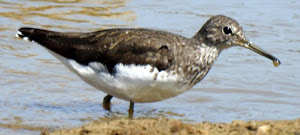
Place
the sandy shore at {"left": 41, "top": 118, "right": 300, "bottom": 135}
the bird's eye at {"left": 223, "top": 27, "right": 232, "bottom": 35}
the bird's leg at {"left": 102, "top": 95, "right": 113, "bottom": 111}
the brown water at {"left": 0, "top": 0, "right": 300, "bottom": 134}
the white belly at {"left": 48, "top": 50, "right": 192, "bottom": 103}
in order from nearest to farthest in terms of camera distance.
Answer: the sandy shore at {"left": 41, "top": 118, "right": 300, "bottom": 135}
the white belly at {"left": 48, "top": 50, "right": 192, "bottom": 103}
the bird's eye at {"left": 223, "top": 27, "right": 232, "bottom": 35}
the brown water at {"left": 0, "top": 0, "right": 300, "bottom": 134}
the bird's leg at {"left": 102, "top": 95, "right": 113, "bottom": 111}

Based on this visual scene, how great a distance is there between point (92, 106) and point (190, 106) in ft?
4.27

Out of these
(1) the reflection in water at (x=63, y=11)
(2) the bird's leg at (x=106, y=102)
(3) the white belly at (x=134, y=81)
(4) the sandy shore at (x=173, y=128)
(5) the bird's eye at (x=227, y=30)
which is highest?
(1) the reflection in water at (x=63, y=11)

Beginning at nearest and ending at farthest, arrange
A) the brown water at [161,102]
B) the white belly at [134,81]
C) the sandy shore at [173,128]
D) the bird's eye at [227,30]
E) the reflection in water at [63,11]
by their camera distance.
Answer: the sandy shore at [173,128]
the white belly at [134,81]
the bird's eye at [227,30]
the brown water at [161,102]
the reflection in water at [63,11]

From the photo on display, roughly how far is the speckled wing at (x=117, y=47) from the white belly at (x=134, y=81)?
7 cm

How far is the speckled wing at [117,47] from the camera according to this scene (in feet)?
24.0

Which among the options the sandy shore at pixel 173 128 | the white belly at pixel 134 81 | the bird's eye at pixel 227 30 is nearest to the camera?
the sandy shore at pixel 173 128

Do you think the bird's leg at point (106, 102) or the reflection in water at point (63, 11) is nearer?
the bird's leg at point (106, 102)

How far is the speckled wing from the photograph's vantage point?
24.0 feet

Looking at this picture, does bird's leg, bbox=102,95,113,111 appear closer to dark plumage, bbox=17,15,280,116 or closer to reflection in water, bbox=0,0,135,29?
dark plumage, bbox=17,15,280,116

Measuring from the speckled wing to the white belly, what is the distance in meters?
0.07

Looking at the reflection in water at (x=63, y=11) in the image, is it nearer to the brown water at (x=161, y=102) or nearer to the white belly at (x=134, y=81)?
the brown water at (x=161, y=102)

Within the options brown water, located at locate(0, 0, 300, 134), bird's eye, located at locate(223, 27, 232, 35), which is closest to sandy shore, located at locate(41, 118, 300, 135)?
brown water, located at locate(0, 0, 300, 134)

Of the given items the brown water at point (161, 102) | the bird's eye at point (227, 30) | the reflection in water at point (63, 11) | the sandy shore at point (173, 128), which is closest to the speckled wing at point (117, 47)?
the bird's eye at point (227, 30)

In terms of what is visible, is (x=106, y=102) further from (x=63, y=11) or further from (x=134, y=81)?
(x=63, y=11)
